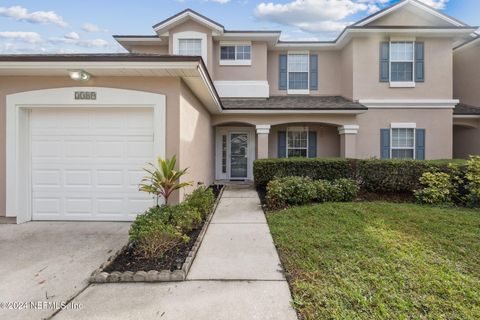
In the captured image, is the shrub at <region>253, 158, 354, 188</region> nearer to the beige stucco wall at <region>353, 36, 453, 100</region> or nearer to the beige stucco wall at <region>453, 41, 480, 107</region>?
the beige stucco wall at <region>353, 36, 453, 100</region>

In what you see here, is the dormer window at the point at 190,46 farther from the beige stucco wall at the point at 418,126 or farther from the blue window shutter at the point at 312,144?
the beige stucco wall at the point at 418,126

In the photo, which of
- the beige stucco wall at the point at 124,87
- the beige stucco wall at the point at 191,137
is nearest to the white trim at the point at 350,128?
the beige stucco wall at the point at 191,137

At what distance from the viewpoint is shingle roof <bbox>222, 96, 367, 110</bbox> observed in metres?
9.66

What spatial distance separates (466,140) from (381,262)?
12.6m

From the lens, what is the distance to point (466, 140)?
1167 cm

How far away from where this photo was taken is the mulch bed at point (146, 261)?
10.6 feet

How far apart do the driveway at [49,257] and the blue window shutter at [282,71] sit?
Answer: 9.35m

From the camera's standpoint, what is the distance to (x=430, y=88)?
416 inches

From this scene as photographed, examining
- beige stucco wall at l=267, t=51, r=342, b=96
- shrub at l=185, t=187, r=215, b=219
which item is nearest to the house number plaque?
shrub at l=185, t=187, r=215, b=219

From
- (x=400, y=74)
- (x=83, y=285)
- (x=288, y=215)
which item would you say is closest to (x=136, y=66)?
(x=83, y=285)

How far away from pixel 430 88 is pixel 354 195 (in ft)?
24.9

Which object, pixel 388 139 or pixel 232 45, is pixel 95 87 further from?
pixel 388 139

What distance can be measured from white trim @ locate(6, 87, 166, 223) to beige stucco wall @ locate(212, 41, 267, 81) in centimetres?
653

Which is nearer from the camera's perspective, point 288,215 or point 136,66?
point 136,66
